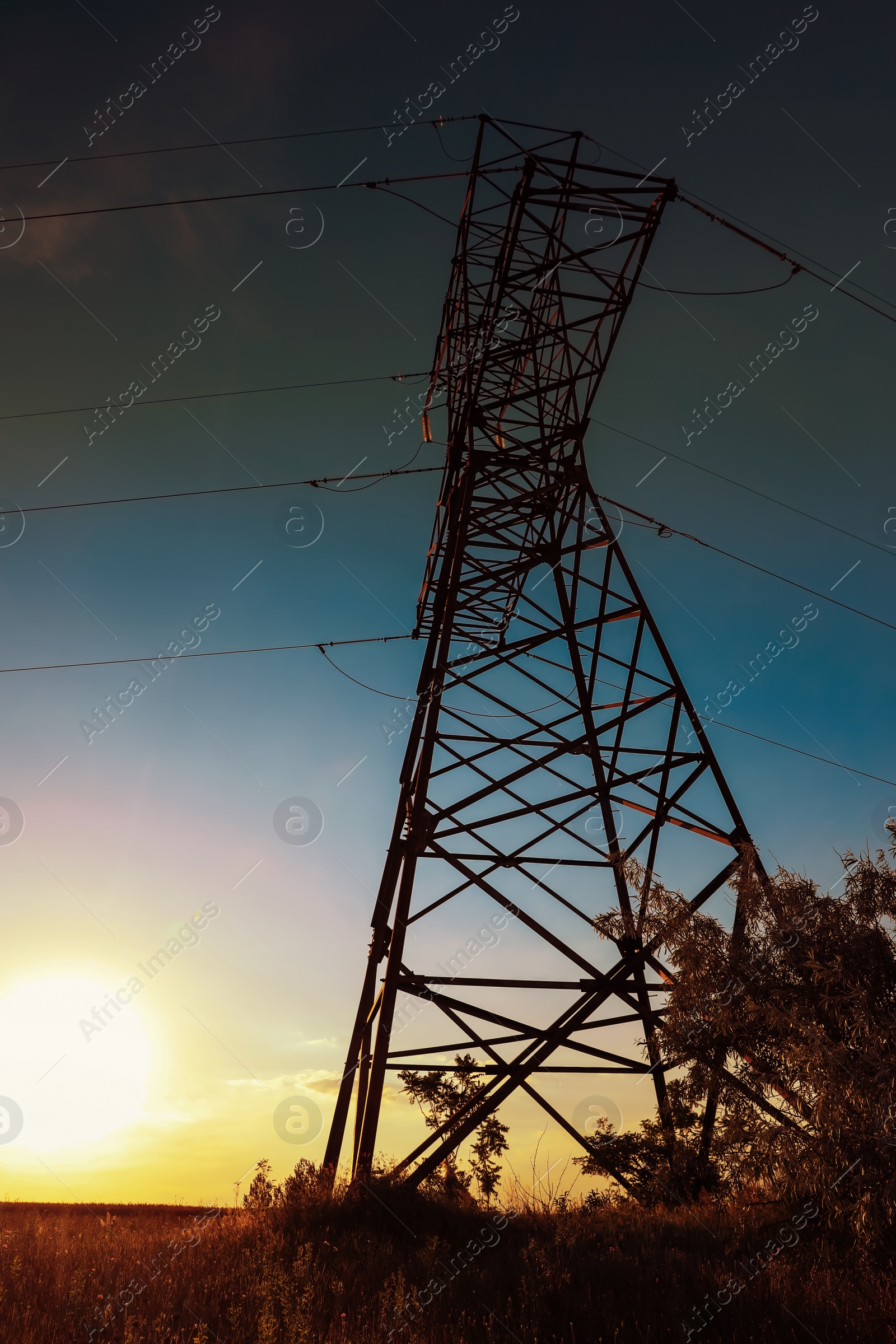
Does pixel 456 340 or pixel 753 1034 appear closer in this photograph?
pixel 753 1034

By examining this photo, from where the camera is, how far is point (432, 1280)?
292 inches

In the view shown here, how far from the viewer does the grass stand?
657 cm

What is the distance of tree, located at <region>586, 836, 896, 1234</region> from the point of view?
21.8 feet

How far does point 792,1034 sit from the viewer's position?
771cm

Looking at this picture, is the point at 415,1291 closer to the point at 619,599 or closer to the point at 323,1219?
the point at 323,1219

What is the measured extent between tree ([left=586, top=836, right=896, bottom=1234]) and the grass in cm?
64

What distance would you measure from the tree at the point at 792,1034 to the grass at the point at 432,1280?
64 cm

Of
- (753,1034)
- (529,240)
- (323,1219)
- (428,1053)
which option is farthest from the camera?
(529,240)

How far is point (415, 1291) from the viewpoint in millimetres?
7125

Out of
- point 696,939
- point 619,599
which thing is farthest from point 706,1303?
point 619,599

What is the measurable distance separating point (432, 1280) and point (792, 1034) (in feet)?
12.7

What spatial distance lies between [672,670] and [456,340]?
272 inches

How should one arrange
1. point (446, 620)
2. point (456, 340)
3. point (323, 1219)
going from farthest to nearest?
1. point (456, 340)
2. point (446, 620)
3. point (323, 1219)

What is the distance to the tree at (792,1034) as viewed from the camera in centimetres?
664
